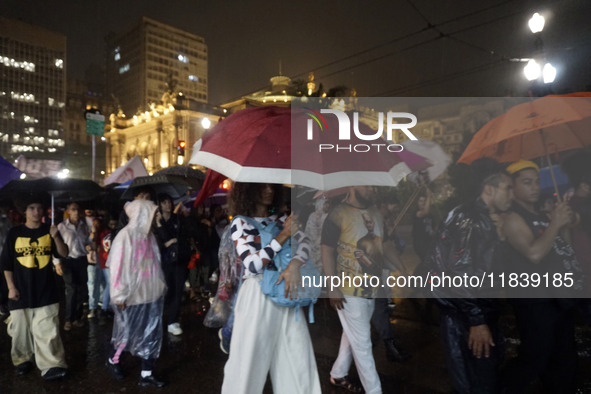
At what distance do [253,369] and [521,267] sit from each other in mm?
2039

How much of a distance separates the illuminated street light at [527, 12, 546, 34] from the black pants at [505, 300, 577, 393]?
8778mm

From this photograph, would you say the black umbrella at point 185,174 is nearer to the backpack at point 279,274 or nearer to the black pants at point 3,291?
the black pants at point 3,291

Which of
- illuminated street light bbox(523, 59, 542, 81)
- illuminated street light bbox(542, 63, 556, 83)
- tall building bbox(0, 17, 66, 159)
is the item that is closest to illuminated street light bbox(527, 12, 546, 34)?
illuminated street light bbox(523, 59, 542, 81)

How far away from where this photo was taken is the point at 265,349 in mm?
2707

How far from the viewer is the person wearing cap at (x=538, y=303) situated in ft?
9.49

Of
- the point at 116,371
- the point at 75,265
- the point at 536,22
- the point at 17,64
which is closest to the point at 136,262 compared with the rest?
the point at 116,371

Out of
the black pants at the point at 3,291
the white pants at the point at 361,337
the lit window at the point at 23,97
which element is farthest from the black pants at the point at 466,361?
the lit window at the point at 23,97

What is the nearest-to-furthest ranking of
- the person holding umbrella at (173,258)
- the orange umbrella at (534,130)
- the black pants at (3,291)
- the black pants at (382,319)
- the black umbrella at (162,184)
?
the orange umbrella at (534,130)
the black pants at (3,291)
the black pants at (382,319)
the person holding umbrella at (173,258)
the black umbrella at (162,184)

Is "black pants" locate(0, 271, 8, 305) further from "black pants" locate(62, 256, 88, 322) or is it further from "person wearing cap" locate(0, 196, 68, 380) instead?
"black pants" locate(62, 256, 88, 322)

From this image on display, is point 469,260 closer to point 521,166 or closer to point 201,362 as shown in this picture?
point 521,166

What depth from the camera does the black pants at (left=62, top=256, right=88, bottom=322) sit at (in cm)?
625

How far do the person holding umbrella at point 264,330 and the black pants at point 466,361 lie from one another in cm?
96

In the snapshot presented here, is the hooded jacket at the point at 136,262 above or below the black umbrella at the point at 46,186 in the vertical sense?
below

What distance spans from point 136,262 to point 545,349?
3.75 meters
